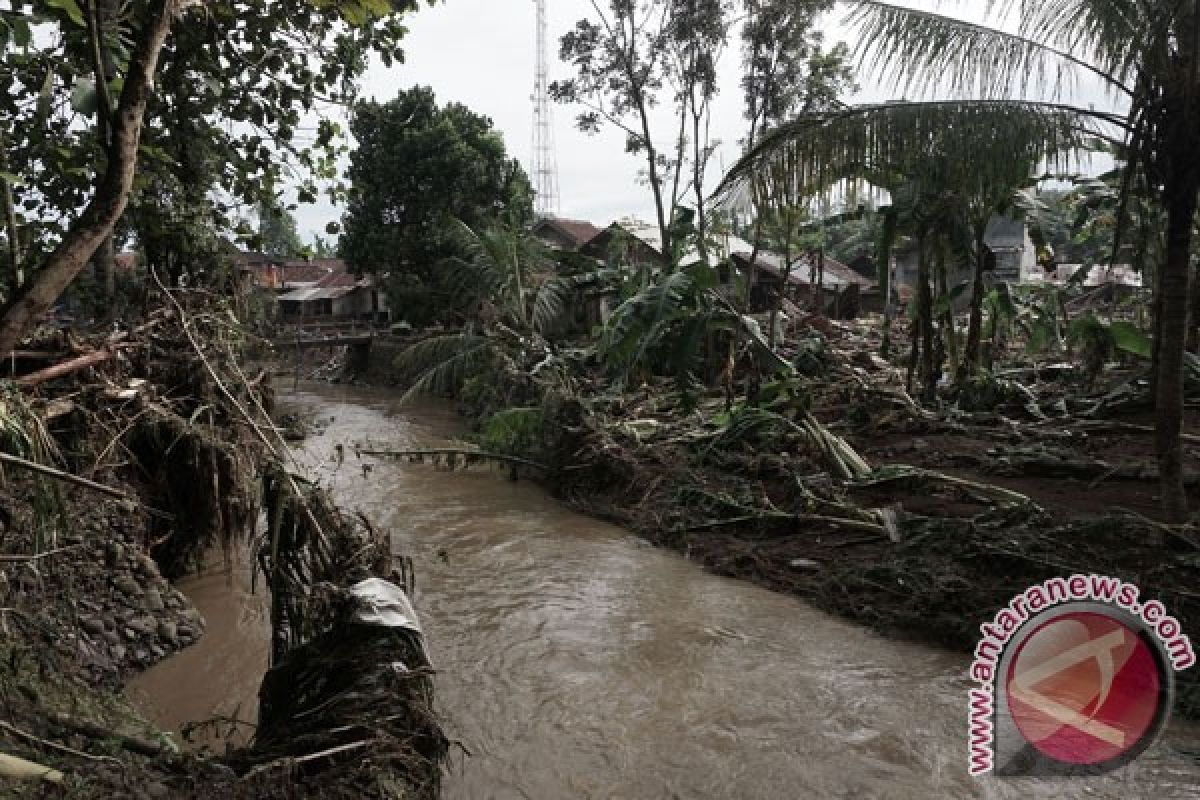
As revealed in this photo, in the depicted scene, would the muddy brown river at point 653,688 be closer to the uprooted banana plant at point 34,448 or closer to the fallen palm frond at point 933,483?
the uprooted banana plant at point 34,448

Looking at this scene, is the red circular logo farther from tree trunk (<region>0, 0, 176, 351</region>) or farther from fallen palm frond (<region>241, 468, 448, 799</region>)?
tree trunk (<region>0, 0, 176, 351</region>)

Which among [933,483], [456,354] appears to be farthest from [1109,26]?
[456,354]

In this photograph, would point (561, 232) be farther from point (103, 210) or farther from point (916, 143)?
point (103, 210)

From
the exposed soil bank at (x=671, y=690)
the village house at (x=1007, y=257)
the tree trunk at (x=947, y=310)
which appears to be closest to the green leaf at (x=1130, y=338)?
the tree trunk at (x=947, y=310)

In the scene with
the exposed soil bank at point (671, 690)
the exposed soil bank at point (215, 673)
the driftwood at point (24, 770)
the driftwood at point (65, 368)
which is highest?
the driftwood at point (65, 368)

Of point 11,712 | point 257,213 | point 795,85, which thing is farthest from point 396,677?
point 795,85

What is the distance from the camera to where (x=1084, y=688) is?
4.40 metres

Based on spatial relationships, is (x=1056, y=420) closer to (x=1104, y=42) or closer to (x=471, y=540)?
(x=1104, y=42)

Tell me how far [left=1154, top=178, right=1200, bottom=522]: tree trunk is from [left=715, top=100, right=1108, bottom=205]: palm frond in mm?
615

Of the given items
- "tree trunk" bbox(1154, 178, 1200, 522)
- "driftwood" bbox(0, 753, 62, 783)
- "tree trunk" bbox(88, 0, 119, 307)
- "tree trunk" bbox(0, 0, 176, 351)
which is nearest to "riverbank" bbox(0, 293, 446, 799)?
"driftwood" bbox(0, 753, 62, 783)

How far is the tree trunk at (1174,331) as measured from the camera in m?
4.47

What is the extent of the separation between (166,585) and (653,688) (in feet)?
11.1

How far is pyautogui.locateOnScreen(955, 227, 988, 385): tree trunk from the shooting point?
370 inches

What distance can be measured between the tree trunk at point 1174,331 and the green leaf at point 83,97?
17.6 ft
